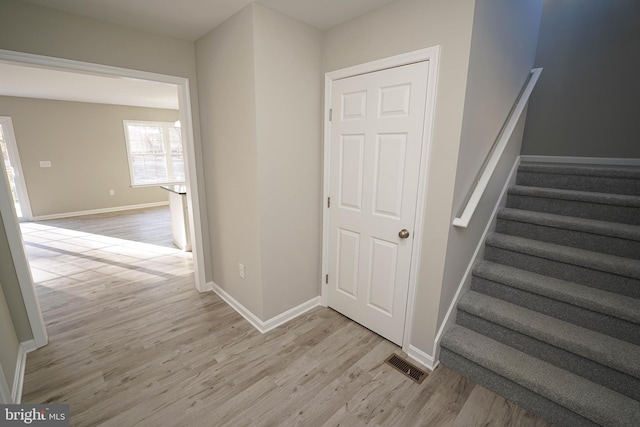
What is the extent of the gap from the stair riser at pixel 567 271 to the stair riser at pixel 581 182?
91cm

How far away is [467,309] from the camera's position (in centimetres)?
204

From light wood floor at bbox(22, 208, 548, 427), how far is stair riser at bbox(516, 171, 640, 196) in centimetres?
193

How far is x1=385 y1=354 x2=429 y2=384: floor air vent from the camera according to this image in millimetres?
1896

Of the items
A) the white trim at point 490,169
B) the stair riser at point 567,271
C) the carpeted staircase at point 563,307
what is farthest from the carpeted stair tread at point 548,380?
the white trim at point 490,169

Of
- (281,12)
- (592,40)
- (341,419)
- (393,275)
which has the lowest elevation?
(341,419)

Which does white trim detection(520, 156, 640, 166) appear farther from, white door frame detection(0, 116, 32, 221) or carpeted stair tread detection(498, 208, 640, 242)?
white door frame detection(0, 116, 32, 221)

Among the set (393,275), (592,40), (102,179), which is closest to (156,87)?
(102,179)

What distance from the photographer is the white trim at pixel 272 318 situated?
2.37 metres

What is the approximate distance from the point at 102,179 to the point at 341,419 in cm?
725

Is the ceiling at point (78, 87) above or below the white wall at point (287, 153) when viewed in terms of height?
above

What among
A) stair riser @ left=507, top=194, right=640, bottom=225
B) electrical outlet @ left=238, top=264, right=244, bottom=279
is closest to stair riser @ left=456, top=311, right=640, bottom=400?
stair riser @ left=507, top=194, right=640, bottom=225

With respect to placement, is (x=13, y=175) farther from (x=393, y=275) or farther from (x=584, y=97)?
(x=584, y=97)

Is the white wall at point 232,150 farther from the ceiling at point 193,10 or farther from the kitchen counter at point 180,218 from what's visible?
the kitchen counter at point 180,218

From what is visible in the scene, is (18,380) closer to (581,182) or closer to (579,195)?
(579,195)
